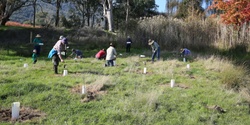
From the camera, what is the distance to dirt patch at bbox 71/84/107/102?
27.0 ft

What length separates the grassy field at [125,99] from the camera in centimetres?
721

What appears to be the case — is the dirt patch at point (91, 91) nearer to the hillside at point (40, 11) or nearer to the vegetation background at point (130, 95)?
the vegetation background at point (130, 95)

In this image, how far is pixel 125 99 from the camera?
838 centimetres

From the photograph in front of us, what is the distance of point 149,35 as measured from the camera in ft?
78.9

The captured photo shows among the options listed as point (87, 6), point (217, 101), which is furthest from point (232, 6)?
point (87, 6)

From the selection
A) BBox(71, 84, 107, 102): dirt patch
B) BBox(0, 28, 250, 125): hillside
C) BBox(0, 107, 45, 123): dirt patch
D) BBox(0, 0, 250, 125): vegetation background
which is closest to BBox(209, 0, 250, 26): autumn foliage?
BBox(0, 0, 250, 125): vegetation background

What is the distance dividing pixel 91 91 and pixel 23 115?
8.26 ft

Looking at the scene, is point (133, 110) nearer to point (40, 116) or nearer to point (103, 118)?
point (103, 118)

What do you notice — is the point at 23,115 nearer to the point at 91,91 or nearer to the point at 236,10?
the point at 91,91

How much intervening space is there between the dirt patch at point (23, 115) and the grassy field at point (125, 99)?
22 mm

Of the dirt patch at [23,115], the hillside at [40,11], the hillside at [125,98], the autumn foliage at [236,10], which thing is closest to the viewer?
the dirt patch at [23,115]

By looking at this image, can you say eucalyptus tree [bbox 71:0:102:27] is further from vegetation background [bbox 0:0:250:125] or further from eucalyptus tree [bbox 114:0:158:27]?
vegetation background [bbox 0:0:250:125]

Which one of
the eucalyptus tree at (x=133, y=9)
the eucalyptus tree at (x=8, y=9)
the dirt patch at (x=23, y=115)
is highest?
the eucalyptus tree at (x=133, y=9)

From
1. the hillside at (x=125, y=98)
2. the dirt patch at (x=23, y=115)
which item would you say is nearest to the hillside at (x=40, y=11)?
the hillside at (x=125, y=98)
